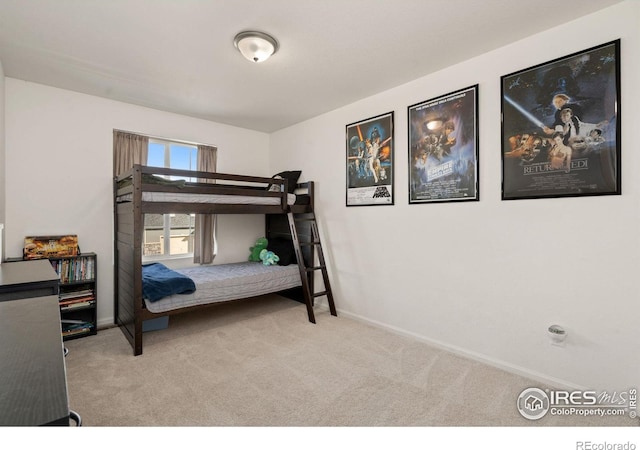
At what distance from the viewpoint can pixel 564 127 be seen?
2.04m

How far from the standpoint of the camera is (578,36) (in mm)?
1997

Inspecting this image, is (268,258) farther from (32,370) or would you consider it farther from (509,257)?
(32,370)

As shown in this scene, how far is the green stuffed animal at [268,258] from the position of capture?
404 centimetres

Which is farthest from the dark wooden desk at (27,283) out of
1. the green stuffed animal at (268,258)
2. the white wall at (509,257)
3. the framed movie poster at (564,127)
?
the framed movie poster at (564,127)

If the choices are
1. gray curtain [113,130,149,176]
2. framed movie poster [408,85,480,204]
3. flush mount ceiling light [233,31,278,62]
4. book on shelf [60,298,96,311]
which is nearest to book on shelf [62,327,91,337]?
book on shelf [60,298,96,311]

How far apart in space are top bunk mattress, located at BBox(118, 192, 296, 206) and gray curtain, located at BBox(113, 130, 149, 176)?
40 centimetres

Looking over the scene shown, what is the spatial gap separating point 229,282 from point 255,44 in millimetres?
2285

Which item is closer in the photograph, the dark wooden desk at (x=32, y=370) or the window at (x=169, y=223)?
the dark wooden desk at (x=32, y=370)

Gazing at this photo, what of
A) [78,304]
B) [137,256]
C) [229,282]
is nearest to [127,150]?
[137,256]

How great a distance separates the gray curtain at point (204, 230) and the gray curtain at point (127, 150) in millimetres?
661

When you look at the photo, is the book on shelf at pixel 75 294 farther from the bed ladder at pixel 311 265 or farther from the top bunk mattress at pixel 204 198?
the bed ladder at pixel 311 265

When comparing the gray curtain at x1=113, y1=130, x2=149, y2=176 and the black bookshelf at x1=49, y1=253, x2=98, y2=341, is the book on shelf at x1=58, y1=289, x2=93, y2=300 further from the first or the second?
the gray curtain at x1=113, y1=130, x2=149, y2=176

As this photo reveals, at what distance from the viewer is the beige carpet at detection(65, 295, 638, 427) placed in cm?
180

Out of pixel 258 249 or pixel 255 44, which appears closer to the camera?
pixel 255 44
